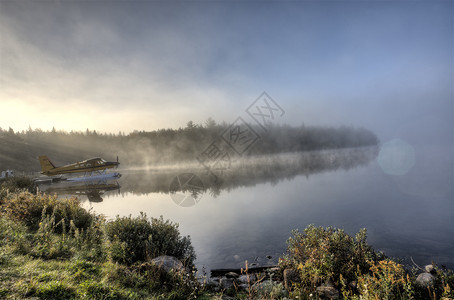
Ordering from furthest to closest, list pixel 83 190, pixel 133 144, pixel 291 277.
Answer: pixel 133 144 < pixel 83 190 < pixel 291 277

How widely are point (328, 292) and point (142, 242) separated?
20.1 feet

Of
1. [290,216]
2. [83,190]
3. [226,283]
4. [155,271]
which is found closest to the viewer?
[155,271]

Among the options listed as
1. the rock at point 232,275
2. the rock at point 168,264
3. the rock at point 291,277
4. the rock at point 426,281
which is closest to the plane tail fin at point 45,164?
the rock at point 168,264

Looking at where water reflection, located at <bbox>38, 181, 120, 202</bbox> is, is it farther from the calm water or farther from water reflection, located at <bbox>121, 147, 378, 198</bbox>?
water reflection, located at <bbox>121, 147, 378, 198</bbox>

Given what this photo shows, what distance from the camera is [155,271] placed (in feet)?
19.2

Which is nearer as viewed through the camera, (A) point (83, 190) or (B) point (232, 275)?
(B) point (232, 275)

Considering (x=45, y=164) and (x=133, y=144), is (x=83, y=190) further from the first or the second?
(x=133, y=144)

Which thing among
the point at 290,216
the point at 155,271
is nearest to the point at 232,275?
the point at 155,271

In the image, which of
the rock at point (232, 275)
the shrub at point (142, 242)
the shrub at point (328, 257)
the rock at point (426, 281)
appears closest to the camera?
the rock at point (426, 281)

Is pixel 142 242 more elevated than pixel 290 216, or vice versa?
pixel 142 242

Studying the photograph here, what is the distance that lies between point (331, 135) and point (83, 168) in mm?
203033

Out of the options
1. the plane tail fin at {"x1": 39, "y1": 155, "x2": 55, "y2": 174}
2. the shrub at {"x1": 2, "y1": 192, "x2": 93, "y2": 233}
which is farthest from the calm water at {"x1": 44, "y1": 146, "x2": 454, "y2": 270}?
the plane tail fin at {"x1": 39, "y1": 155, "x2": 55, "y2": 174}

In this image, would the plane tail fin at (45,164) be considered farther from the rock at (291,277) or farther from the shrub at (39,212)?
the rock at (291,277)

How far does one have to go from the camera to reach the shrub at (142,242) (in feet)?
23.4
